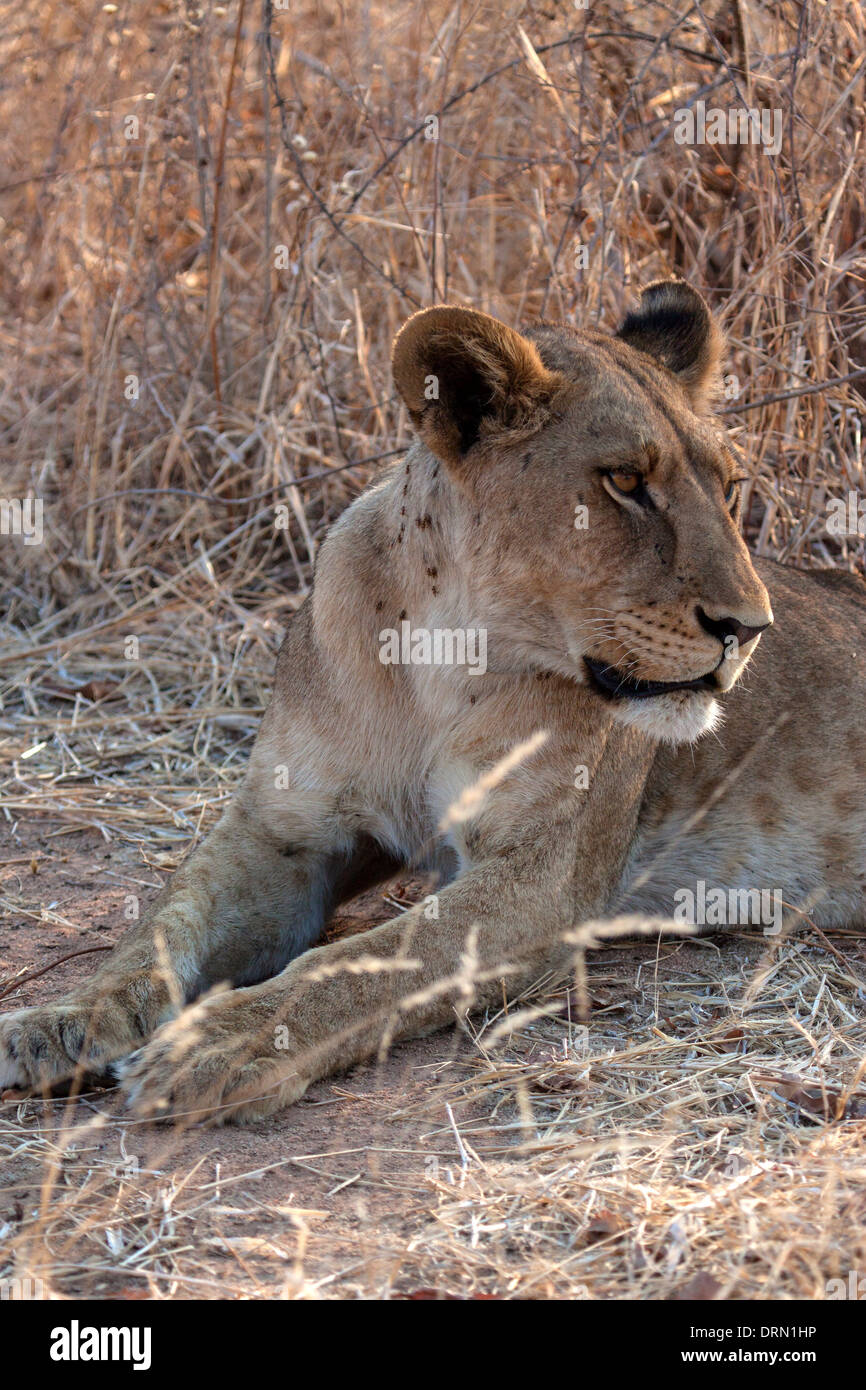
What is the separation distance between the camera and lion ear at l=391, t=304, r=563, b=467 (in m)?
3.29

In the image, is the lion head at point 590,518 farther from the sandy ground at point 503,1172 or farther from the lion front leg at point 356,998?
the sandy ground at point 503,1172

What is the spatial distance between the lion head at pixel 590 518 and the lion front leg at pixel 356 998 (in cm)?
51

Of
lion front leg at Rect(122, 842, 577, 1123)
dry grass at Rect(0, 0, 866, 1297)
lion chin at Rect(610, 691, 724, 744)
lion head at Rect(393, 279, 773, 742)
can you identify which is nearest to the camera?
lion front leg at Rect(122, 842, 577, 1123)

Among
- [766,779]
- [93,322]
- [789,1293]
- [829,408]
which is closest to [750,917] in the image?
[766,779]

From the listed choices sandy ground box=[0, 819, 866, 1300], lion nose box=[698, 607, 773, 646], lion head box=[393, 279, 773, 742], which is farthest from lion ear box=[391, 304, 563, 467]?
sandy ground box=[0, 819, 866, 1300]

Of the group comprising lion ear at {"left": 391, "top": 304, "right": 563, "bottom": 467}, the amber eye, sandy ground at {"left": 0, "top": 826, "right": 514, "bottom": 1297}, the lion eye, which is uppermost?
lion ear at {"left": 391, "top": 304, "right": 563, "bottom": 467}

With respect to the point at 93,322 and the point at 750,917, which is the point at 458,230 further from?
the point at 750,917

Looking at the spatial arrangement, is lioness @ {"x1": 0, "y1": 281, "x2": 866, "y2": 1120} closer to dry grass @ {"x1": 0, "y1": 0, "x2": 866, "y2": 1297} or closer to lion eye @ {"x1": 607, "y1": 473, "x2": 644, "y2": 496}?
lion eye @ {"x1": 607, "y1": 473, "x2": 644, "y2": 496}

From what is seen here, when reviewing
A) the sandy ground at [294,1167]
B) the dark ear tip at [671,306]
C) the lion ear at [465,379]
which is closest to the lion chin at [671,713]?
the lion ear at [465,379]

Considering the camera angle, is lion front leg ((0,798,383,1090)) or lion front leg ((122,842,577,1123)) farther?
lion front leg ((0,798,383,1090))

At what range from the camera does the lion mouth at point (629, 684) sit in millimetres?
3326

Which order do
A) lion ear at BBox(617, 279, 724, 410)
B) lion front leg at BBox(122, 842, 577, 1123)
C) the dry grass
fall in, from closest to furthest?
1. lion front leg at BBox(122, 842, 577, 1123)
2. the dry grass
3. lion ear at BBox(617, 279, 724, 410)

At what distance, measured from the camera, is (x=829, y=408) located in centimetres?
558

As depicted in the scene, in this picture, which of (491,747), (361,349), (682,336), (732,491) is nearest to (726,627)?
(732,491)
